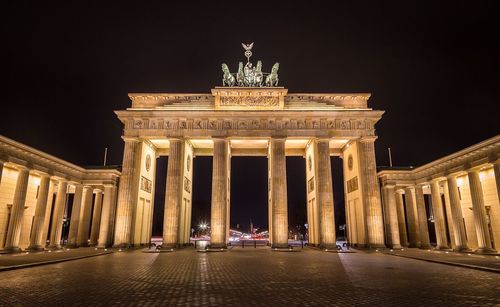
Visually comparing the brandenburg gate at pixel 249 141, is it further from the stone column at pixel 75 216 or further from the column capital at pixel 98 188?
the stone column at pixel 75 216

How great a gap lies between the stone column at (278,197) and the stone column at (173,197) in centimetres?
1069

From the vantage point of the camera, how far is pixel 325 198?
33.2 metres

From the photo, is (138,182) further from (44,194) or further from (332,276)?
(332,276)

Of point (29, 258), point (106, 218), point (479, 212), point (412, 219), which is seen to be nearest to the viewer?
point (29, 258)

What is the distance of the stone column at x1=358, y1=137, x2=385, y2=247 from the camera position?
3222 cm

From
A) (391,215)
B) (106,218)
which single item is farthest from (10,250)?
(391,215)

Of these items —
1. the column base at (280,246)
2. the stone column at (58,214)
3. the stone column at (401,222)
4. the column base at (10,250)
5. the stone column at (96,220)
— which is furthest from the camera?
the stone column at (96,220)

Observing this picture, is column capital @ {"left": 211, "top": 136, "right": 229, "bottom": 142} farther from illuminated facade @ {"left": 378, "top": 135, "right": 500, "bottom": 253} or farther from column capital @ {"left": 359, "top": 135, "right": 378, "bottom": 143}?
illuminated facade @ {"left": 378, "top": 135, "right": 500, "bottom": 253}

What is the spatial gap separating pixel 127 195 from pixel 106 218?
4546mm

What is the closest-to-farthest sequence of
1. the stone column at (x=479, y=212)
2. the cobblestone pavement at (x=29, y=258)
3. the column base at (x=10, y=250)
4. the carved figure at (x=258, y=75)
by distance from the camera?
the cobblestone pavement at (x=29, y=258)
the column base at (x=10, y=250)
the stone column at (x=479, y=212)
the carved figure at (x=258, y=75)

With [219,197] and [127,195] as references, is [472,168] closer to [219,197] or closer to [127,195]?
[219,197]

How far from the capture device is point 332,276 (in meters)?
13.3

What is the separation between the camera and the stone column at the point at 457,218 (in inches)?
1166

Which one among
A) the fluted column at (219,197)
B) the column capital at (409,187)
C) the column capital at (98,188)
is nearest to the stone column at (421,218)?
the column capital at (409,187)
